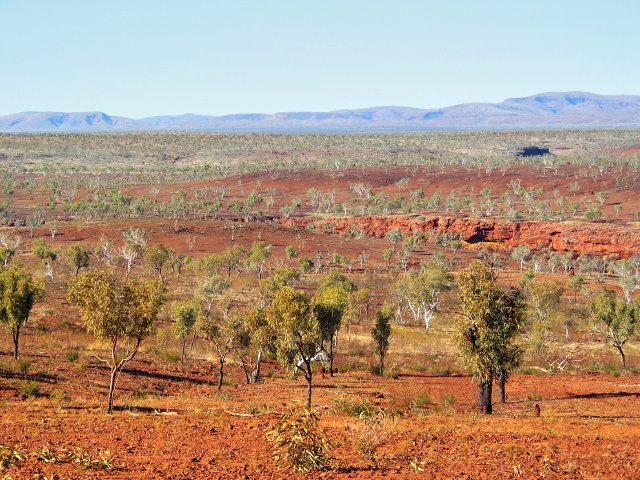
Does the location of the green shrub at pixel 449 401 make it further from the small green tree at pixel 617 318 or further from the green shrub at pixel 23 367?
the small green tree at pixel 617 318

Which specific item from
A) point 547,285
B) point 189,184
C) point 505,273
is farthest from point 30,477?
point 189,184

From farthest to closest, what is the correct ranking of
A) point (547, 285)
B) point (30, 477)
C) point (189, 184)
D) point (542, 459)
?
point (189, 184) → point (547, 285) → point (542, 459) → point (30, 477)

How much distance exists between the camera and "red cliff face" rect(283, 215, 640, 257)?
112812 millimetres

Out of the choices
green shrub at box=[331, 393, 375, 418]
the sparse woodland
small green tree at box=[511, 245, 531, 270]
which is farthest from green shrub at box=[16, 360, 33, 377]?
small green tree at box=[511, 245, 531, 270]

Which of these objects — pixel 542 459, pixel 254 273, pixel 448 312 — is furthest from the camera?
pixel 254 273

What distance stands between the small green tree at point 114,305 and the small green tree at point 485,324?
13.3 meters

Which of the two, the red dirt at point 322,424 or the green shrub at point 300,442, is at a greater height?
the green shrub at point 300,442

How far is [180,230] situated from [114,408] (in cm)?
9363

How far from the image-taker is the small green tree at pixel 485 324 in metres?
31.4

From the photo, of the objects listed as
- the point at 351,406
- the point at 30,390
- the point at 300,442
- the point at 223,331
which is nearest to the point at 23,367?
the point at 30,390

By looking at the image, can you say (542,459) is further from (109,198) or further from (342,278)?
(109,198)

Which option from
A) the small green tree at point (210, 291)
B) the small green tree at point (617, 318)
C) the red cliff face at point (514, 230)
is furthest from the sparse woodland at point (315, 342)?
the red cliff face at point (514, 230)

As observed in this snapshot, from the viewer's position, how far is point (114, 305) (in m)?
26.0

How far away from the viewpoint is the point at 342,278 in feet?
224
